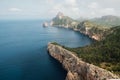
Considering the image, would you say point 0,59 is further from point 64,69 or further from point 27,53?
point 64,69

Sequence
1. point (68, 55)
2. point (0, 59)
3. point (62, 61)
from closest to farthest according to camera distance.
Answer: point (68, 55) → point (62, 61) → point (0, 59)

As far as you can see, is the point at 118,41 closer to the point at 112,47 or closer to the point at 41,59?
the point at 112,47

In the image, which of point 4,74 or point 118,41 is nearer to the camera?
point 4,74

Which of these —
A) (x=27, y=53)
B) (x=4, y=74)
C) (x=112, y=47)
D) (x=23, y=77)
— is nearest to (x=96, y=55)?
(x=112, y=47)

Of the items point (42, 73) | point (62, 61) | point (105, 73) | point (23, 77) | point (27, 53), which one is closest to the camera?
point (105, 73)

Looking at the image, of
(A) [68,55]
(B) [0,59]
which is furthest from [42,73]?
(B) [0,59]

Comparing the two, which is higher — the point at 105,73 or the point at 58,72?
the point at 105,73

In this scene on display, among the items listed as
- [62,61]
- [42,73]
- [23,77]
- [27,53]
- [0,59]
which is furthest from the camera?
[27,53]
